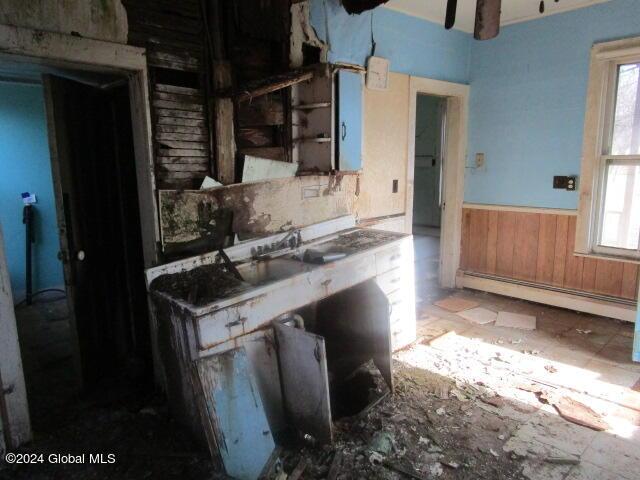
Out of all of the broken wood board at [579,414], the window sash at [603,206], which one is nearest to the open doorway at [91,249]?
the broken wood board at [579,414]

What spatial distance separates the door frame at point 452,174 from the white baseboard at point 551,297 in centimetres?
24

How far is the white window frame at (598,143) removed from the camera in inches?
140

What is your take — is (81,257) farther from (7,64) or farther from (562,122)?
(562,122)

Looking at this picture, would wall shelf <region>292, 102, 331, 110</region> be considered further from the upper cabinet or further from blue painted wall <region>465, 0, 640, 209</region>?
blue painted wall <region>465, 0, 640, 209</region>

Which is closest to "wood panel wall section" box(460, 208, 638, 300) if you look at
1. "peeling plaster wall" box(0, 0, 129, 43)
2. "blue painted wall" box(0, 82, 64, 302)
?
"peeling plaster wall" box(0, 0, 129, 43)

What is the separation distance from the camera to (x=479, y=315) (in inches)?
156

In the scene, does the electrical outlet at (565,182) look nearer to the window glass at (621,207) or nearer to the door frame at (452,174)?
the window glass at (621,207)

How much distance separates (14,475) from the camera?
79.6 inches

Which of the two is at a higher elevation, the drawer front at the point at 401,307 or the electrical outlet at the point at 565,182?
the electrical outlet at the point at 565,182

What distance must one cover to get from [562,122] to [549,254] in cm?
122

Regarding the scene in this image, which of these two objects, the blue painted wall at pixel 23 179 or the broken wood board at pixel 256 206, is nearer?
the broken wood board at pixel 256 206

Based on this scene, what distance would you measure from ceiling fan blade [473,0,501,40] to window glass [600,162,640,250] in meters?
2.90

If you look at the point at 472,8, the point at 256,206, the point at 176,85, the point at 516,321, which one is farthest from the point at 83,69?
the point at 516,321

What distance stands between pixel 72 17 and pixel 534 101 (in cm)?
376
